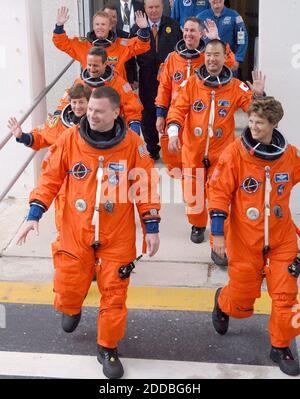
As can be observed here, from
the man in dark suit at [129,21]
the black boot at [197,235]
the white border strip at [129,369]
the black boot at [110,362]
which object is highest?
the man in dark suit at [129,21]

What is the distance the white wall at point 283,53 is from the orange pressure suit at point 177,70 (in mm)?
396

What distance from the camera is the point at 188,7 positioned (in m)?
8.38

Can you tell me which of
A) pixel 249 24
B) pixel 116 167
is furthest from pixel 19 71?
pixel 249 24

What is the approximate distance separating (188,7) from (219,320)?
447cm

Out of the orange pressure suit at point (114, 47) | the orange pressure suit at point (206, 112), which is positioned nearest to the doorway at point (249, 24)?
the orange pressure suit at point (114, 47)

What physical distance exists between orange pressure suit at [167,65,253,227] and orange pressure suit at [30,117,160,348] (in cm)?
150

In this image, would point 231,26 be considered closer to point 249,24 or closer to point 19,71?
point 19,71

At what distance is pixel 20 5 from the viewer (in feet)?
23.8

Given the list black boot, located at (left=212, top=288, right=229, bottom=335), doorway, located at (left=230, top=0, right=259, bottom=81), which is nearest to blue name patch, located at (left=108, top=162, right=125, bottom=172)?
black boot, located at (left=212, top=288, right=229, bottom=335)

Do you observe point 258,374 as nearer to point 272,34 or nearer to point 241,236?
point 241,236

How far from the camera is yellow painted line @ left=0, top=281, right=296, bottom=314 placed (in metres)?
5.55

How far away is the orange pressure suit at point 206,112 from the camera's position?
6.14 meters

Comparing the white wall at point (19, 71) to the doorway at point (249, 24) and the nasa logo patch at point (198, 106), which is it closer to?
the nasa logo patch at point (198, 106)

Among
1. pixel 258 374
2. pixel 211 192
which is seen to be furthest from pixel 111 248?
pixel 258 374
